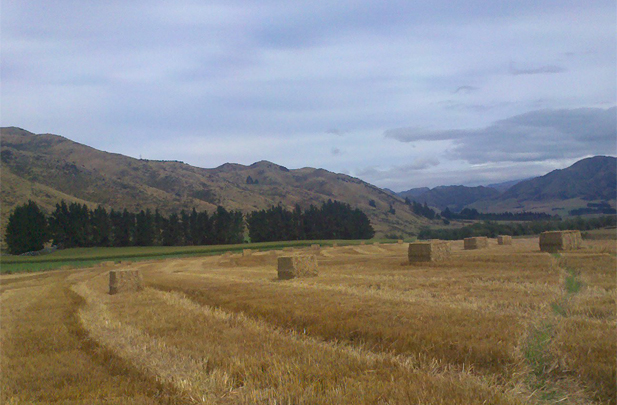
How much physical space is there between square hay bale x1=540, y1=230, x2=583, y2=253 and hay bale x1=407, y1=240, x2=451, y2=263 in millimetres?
5701

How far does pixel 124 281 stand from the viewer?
2352 cm

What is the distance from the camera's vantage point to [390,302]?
13203 mm

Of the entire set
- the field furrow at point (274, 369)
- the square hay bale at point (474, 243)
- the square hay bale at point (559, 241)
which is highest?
the square hay bale at point (559, 241)

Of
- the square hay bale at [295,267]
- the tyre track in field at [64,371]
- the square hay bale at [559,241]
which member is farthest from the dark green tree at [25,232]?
the square hay bale at [559,241]

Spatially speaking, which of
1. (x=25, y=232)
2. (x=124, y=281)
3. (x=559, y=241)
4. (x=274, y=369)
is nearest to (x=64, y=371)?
(x=274, y=369)

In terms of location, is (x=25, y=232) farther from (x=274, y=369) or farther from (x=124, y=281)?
(x=274, y=369)

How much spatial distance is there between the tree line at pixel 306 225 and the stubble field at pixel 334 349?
91.7 meters

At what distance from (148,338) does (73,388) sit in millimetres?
3243

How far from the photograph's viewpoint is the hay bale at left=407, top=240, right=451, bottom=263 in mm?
28969

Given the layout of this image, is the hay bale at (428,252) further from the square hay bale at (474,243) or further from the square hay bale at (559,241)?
the square hay bale at (474,243)

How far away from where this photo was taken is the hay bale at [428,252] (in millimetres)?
28969

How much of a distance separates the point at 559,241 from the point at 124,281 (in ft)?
79.8

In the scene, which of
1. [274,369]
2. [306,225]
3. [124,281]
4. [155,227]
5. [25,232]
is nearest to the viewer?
[274,369]

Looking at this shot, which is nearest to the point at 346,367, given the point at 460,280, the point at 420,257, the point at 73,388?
the point at 73,388
